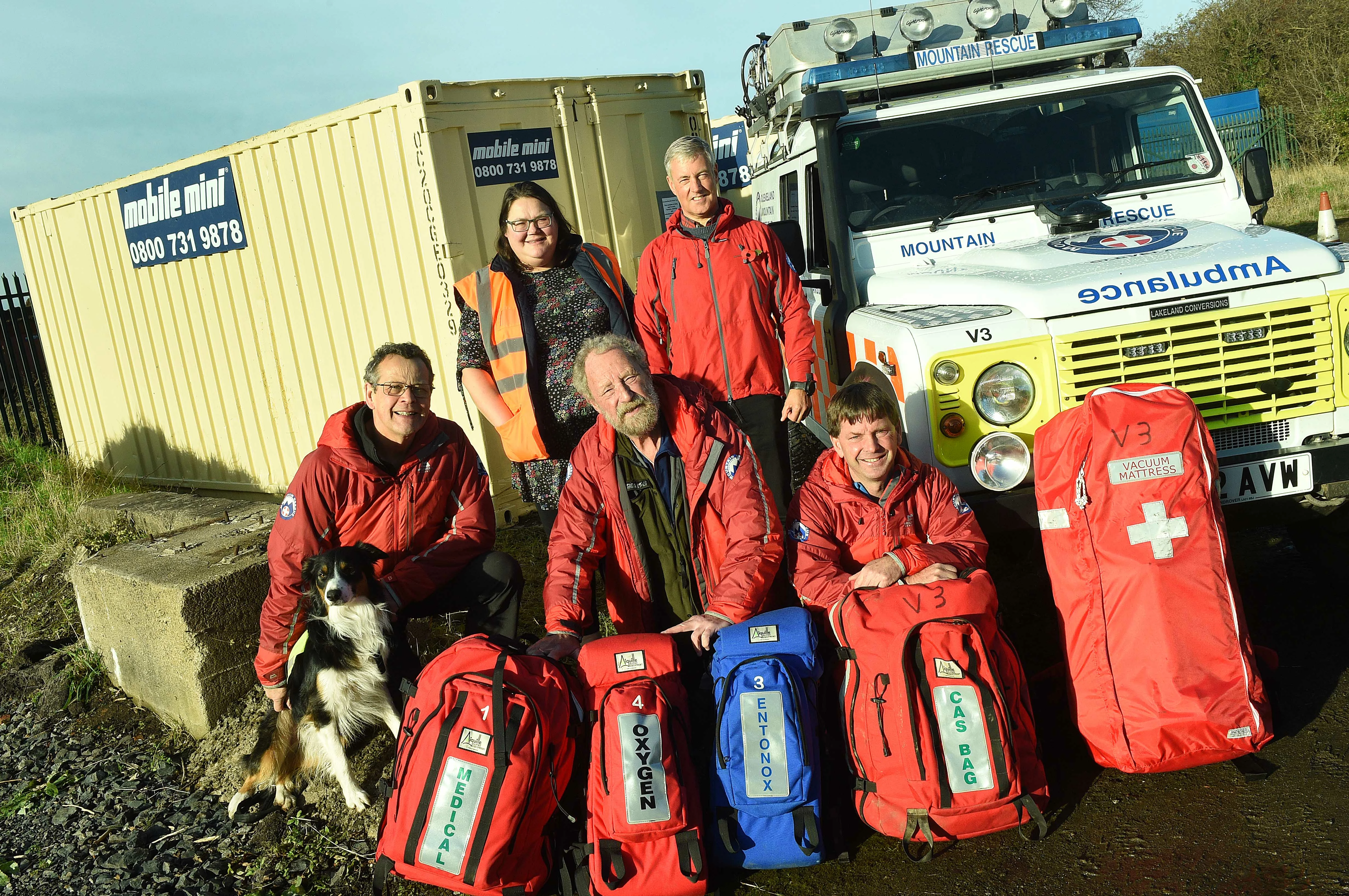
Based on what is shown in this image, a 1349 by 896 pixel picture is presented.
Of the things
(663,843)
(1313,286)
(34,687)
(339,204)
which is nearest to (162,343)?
(339,204)

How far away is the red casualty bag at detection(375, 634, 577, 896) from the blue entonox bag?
46cm

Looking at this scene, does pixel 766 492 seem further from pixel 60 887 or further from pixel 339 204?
pixel 339 204

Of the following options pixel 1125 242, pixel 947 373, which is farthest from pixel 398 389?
pixel 1125 242

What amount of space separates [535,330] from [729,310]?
75 cm

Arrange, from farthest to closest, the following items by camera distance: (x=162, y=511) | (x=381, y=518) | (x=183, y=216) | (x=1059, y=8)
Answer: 1. (x=183, y=216)
2. (x=162, y=511)
3. (x=1059, y=8)
4. (x=381, y=518)

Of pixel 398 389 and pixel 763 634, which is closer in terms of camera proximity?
pixel 763 634

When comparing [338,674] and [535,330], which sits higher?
[535,330]

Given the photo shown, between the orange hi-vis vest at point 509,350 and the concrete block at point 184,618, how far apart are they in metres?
1.37

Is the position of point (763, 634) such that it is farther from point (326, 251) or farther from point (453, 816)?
point (326, 251)

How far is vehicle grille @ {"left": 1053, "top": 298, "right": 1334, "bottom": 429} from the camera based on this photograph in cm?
337

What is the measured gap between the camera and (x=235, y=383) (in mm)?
7617

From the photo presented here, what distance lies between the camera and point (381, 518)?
12.2 feet

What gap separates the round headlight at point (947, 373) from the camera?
11.2 ft

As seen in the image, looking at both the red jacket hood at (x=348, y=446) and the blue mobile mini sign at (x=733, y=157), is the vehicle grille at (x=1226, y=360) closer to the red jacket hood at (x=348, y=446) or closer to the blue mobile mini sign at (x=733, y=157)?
the red jacket hood at (x=348, y=446)
